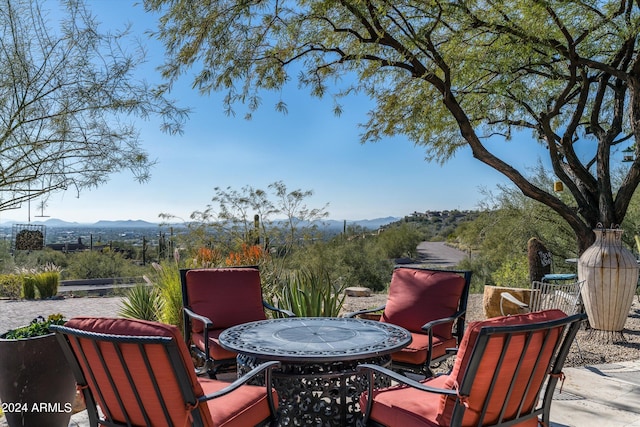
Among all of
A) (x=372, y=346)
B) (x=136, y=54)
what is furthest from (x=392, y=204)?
(x=372, y=346)

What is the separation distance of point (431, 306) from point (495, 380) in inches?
75.4

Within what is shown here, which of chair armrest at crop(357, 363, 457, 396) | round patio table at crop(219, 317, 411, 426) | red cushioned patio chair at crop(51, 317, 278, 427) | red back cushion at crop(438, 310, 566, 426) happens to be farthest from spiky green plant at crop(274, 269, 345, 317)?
red back cushion at crop(438, 310, 566, 426)

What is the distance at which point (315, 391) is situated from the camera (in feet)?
8.83

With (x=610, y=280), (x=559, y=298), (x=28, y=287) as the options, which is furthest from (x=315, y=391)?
(x=28, y=287)

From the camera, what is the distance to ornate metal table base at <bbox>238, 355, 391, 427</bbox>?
2660 millimetres

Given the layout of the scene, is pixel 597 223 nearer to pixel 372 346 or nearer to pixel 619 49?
pixel 619 49

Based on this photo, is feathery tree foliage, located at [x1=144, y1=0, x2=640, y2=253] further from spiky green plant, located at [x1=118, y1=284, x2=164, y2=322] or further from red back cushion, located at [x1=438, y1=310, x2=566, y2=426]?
red back cushion, located at [x1=438, y1=310, x2=566, y2=426]

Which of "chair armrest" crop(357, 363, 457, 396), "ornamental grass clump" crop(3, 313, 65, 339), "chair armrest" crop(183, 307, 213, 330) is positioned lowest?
"chair armrest" crop(357, 363, 457, 396)

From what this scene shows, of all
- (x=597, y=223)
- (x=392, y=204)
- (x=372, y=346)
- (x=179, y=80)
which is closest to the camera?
(x=372, y=346)

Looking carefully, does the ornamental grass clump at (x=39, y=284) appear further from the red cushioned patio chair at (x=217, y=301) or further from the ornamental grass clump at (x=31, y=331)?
the ornamental grass clump at (x=31, y=331)

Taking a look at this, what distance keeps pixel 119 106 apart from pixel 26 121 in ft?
2.75

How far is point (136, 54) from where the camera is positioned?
4988 millimetres

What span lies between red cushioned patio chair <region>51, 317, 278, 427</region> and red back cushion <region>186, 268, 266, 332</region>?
183 centimetres

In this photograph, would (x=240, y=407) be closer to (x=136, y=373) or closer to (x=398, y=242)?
(x=136, y=373)
